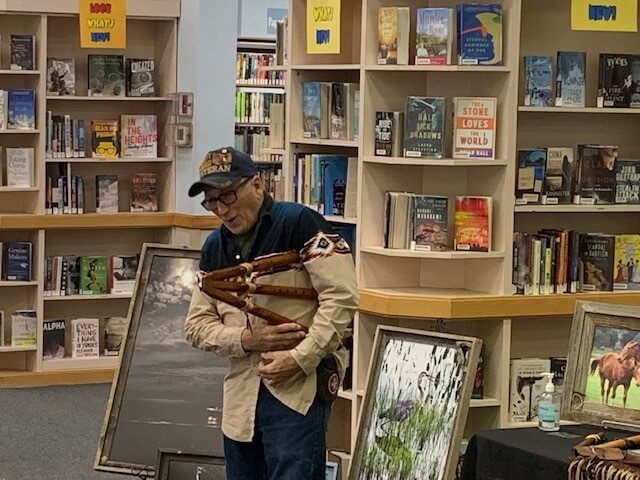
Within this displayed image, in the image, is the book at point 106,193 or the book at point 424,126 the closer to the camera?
the book at point 424,126

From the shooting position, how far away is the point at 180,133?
8.84m

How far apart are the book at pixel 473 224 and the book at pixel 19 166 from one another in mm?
3817

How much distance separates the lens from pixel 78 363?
8898mm

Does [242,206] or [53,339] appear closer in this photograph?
[242,206]

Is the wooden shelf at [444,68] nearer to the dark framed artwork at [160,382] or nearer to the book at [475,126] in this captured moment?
the book at [475,126]

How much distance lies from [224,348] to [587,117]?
8.86ft

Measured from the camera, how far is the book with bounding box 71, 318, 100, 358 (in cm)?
891

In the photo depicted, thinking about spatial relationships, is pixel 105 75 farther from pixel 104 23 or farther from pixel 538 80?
pixel 538 80

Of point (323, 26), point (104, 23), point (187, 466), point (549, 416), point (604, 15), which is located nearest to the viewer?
point (549, 416)

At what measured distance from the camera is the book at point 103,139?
892 centimetres

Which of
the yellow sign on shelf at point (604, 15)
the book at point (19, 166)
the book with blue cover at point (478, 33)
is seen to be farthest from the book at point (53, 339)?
the yellow sign on shelf at point (604, 15)

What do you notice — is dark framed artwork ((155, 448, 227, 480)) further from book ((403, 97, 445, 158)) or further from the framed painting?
book ((403, 97, 445, 158))

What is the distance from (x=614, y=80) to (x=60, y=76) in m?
4.13

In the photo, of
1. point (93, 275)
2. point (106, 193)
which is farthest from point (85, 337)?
point (106, 193)
